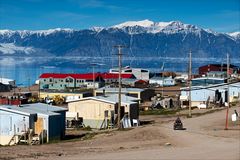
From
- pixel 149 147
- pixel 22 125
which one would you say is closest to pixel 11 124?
pixel 22 125

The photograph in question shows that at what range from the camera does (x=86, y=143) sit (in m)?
24.7

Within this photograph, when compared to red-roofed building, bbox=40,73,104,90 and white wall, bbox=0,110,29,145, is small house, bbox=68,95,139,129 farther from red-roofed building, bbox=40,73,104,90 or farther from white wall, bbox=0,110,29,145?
red-roofed building, bbox=40,73,104,90

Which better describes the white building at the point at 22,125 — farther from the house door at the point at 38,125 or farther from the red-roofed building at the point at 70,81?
the red-roofed building at the point at 70,81

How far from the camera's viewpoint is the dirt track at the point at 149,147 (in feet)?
65.8

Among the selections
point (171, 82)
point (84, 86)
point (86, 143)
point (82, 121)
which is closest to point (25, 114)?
point (86, 143)

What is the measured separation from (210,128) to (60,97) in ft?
110

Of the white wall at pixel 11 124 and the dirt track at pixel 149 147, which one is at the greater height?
the white wall at pixel 11 124

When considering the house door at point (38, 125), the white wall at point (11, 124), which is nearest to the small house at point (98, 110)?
the house door at point (38, 125)

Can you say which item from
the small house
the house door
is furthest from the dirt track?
the small house

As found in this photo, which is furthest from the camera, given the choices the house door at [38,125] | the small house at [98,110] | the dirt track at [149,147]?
the small house at [98,110]

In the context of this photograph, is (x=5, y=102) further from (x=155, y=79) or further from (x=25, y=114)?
(x=155, y=79)

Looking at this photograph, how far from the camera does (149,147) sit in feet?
72.9

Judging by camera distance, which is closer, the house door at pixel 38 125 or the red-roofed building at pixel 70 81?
the house door at pixel 38 125

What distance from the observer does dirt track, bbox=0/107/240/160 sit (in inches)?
790
